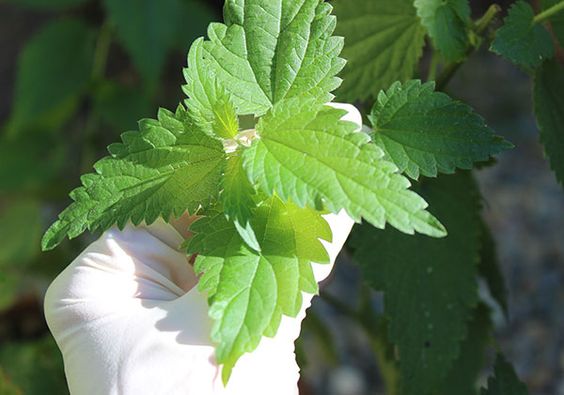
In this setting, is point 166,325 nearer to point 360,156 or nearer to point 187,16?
point 360,156

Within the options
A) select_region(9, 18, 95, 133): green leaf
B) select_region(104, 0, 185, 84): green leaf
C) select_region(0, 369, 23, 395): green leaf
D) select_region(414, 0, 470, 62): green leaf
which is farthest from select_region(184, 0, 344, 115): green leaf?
select_region(9, 18, 95, 133): green leaf

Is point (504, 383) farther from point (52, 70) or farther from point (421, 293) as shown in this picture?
point (52, 70)

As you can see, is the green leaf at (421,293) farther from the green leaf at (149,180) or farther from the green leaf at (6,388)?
the green leaf at (6,388)

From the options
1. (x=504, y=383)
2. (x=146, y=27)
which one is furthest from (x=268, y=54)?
(x=146, y=27)

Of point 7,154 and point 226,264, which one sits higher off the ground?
point 226,264

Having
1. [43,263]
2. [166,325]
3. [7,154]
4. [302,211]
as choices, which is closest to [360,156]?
[302,211]

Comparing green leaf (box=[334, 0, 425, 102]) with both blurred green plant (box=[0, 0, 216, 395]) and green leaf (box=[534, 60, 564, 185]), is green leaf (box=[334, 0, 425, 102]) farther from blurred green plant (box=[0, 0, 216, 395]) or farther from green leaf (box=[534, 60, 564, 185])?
blurred green plant (box=[0, 0, 216, 395])
